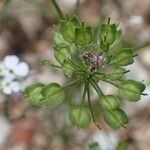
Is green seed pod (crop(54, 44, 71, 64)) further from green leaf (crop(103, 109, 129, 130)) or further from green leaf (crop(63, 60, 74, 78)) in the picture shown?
green leaf (crop(103, 109, 129, 130))

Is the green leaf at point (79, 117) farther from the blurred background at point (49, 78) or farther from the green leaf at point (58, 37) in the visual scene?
the blurred background at point (49, 78)

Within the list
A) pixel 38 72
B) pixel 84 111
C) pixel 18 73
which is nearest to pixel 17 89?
pixel 18 73

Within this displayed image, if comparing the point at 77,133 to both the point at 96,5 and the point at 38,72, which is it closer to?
the point at 38,72

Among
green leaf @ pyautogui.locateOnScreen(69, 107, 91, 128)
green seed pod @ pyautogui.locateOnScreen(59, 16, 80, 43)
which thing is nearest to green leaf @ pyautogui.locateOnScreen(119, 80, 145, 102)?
green leaf @ pyautogui.locateOnScreen(69, 107, 91, 128)

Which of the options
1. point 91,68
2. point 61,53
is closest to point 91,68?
point 91,68

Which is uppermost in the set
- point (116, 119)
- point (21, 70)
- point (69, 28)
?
point (69, 28)

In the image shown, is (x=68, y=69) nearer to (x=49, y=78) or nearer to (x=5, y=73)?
(x=5, y=73)
